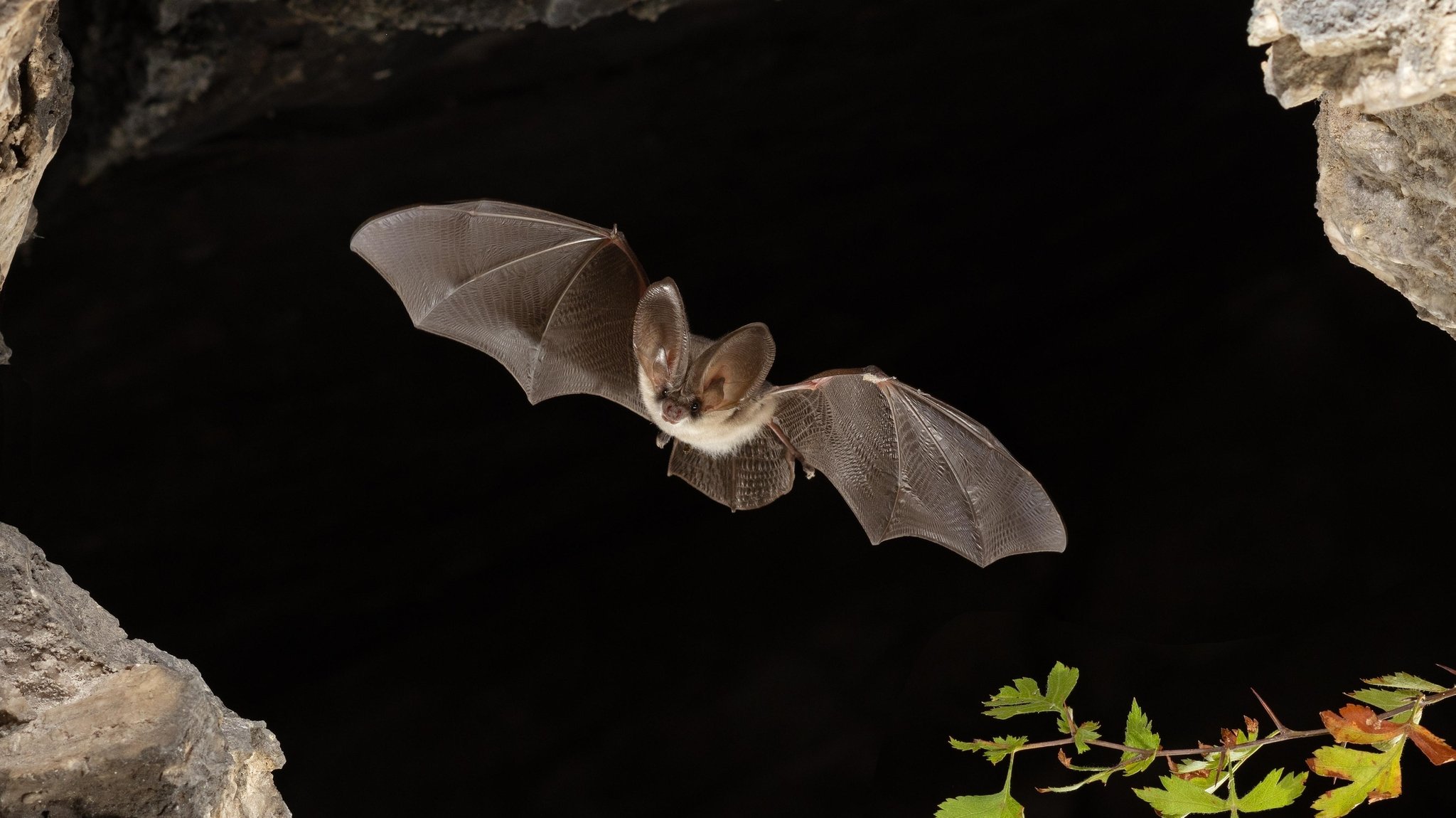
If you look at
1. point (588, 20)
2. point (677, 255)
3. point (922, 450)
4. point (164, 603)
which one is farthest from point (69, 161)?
point (922, 450)

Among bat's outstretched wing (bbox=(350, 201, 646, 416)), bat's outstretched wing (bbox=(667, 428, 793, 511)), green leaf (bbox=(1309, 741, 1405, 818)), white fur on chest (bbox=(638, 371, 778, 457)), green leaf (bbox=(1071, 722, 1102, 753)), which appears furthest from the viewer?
bat's outstretched wing (bbox=(667, 428, 793, 511))

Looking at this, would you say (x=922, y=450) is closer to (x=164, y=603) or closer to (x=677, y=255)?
(x=677, y=255)

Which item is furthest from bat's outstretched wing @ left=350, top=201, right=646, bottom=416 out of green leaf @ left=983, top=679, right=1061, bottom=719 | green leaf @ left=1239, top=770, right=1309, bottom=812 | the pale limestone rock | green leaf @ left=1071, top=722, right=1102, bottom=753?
green leaf @ left=1239, top=770, right=1309, bottom=812

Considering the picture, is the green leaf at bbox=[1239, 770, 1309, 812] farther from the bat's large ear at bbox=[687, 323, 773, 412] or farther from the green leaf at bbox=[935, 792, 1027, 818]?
the bat's large ear at bbox=[687, 323, 773, 412]

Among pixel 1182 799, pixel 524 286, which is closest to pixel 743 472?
pixel 524 286

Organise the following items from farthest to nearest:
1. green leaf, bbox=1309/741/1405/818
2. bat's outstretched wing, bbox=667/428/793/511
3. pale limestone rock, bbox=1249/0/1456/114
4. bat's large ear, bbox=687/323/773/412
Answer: bat's outstretched wing, bbox=667/428/793/511 → bat's large ear, bbox=687/323/773/412 → green leaf, bbox=1309/741/1405/818 → pale limestone rock, bbox=1249/0/1456/114

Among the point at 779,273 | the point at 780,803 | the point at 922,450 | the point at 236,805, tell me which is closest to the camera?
the point at 236,805

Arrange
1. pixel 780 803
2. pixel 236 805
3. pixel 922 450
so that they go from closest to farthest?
pixel 236 805 → pixel 922 450 → pixel 780 803
